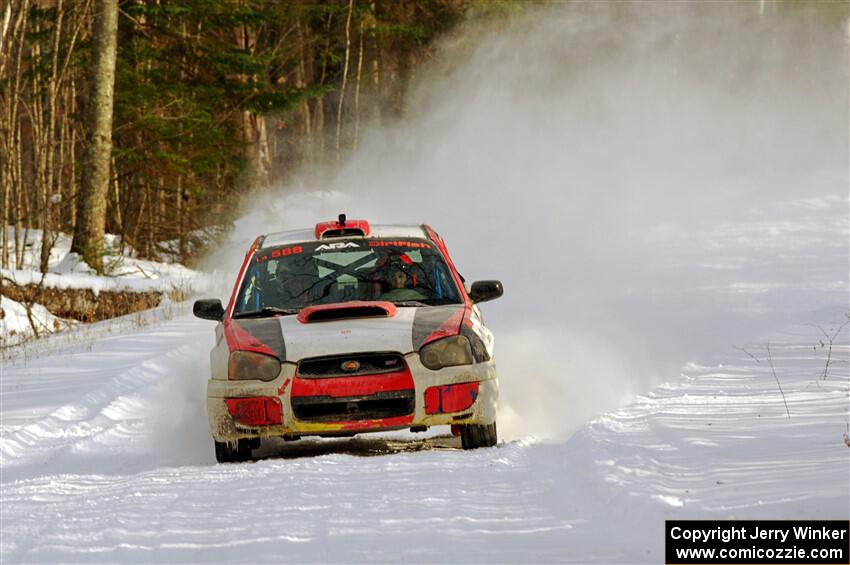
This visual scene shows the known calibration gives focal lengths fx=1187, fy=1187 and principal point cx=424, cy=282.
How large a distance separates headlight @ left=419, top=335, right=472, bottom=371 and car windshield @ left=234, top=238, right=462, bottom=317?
869 millimetres

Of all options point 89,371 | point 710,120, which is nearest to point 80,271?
point 89,371

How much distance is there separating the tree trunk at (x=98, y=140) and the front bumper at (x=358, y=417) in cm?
1447

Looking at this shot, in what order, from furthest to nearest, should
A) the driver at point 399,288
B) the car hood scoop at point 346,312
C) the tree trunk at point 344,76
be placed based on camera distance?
the tree trunk at point 344,76 < the driver at point 399,288 < the car hood scoop at point 346,312

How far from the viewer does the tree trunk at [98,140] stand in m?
21.1

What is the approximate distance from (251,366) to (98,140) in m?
14.9

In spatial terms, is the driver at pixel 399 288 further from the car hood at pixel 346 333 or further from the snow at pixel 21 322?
the snow at pixel 21 322

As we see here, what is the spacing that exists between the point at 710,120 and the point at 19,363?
122ft

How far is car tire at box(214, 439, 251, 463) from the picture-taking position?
770cm

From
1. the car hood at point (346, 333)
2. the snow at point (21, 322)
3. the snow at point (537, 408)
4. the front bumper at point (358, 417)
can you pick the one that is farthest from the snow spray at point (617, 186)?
the snow at point (21, 322)

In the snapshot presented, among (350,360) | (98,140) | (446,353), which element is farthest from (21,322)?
(446,353)

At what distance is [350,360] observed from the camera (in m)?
7.46

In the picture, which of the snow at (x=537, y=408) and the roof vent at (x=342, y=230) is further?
the roof vent at (x=342, y=230)

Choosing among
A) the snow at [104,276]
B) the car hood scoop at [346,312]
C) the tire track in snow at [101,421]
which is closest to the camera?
the car hood scoop at [346,312]
